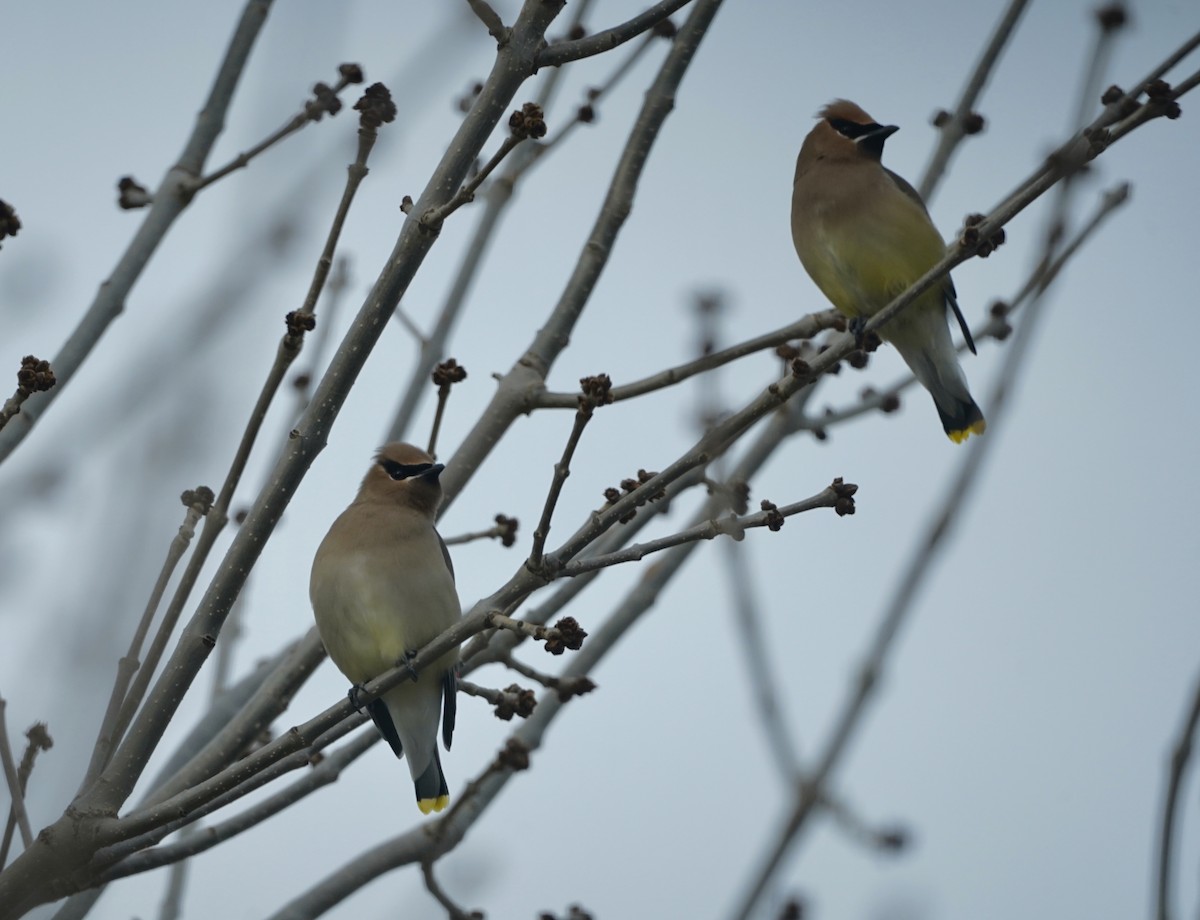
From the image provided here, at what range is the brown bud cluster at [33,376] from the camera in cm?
309

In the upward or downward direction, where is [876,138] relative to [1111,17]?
upward

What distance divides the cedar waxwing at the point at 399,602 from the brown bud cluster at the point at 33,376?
1784mm

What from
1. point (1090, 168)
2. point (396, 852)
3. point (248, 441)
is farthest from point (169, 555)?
point (1090, 168)

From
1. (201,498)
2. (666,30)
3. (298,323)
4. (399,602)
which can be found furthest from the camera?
(666,30)

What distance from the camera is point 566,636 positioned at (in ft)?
10.6

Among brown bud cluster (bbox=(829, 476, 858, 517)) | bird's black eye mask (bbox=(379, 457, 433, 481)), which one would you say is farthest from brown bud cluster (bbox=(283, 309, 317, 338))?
bird's black eye mask (bbox=(379, 457, 433, 481))

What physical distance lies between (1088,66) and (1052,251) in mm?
616

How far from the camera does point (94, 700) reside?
362cm

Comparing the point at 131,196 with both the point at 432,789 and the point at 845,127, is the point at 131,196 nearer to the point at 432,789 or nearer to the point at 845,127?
the point at 432,789

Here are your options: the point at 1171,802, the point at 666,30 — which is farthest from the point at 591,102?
the point at 1171,802

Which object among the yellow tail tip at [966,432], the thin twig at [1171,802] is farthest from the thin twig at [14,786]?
the yellow tail tip at [966,432]

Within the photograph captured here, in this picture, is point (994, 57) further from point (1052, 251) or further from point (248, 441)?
point (248, 441)

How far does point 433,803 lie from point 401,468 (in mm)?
1174

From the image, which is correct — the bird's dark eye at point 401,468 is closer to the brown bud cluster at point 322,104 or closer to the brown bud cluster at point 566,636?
the brown bud cluster at point 322,104
